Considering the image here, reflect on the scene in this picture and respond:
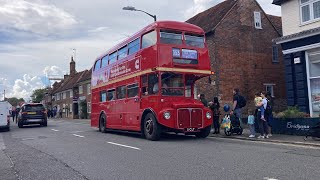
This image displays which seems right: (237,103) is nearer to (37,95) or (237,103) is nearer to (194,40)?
(194,40)

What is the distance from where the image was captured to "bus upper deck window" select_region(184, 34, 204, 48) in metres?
13.7

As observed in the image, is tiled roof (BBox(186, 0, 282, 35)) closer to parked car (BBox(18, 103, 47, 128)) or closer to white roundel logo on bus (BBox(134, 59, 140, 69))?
white roundel logo on bus (BBox(134, 59, 140, 69))

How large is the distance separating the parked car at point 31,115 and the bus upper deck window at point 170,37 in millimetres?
16865

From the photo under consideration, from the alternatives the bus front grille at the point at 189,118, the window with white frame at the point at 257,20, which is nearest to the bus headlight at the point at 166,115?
the bus front grille at the point at 189,118

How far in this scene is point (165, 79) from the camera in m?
13.0

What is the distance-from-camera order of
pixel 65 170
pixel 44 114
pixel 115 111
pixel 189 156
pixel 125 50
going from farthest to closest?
pixel 44 114, pixel 115 111, pixel 125 50, pixel 189 156, pixel 65 170

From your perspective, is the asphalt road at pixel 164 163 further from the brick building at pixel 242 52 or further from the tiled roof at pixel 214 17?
the tiled roof at pixel 214 17

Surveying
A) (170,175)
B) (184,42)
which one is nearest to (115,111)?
(184,42)

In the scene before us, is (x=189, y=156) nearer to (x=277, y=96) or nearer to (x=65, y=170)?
(x=65, y=170)

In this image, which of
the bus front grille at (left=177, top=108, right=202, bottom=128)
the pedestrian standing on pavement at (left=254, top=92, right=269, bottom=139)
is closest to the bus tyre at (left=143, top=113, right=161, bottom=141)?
the bus front grille at (left=177, top=108, right=202, bottom=128)

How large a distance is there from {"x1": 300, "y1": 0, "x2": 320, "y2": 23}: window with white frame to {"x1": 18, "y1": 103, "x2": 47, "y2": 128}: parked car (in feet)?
65.3

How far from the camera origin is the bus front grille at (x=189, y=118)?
12.6 m

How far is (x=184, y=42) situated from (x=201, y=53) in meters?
0.85

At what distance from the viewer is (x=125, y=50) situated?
1598cm
